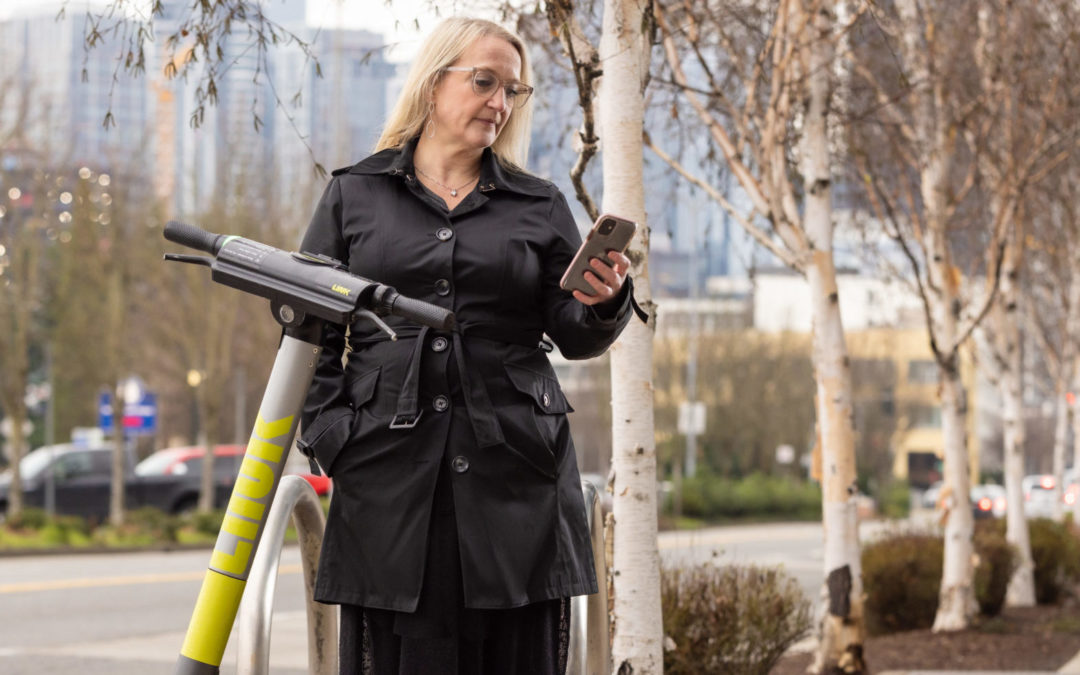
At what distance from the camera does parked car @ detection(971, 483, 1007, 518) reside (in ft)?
85.8

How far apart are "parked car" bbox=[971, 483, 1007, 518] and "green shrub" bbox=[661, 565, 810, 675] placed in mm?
6320

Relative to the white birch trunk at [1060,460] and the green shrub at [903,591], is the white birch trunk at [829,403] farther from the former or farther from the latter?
the white birch trunk at [1060,460]

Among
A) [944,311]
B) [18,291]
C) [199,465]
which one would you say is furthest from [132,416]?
[944,311]

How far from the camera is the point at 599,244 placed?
2.57 metres

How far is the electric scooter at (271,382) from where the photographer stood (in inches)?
91.0

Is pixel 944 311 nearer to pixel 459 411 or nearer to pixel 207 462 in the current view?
pixel 459 411

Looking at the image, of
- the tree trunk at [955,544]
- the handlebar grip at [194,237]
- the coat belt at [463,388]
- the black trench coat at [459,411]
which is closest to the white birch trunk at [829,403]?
the tree trunk at [955,544]

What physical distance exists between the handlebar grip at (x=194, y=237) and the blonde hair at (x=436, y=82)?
65cm

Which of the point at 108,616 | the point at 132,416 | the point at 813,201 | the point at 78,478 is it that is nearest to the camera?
the point at 813,201

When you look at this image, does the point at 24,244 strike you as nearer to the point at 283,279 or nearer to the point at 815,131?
the point at 815,131

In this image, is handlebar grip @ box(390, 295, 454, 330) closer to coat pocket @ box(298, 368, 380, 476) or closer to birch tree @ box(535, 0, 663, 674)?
coat pocket @ box(298, 368, 380, 476)

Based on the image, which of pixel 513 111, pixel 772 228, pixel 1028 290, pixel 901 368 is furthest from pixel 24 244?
pixel 901 368

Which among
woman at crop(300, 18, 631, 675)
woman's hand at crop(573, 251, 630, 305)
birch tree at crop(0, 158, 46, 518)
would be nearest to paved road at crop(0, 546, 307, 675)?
birch tree at crop(0, 158, 46, 518)

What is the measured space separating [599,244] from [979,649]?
8.59 metres
